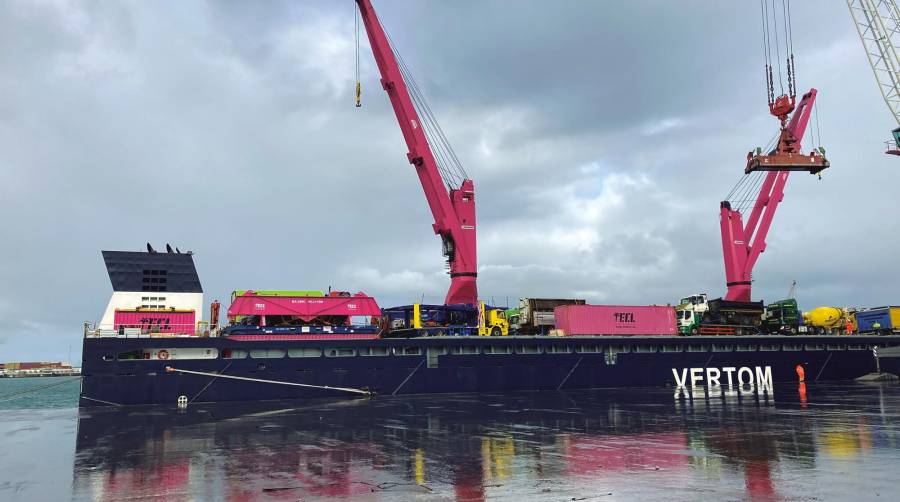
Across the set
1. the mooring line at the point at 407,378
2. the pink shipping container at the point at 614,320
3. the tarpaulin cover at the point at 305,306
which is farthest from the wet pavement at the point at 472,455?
the pink shipping container at the point at 614,320

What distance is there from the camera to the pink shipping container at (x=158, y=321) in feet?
134

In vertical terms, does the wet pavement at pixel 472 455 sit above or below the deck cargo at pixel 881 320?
below

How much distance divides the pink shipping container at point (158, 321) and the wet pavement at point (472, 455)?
11381 mm

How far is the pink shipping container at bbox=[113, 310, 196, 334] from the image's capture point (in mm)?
Result: 40753

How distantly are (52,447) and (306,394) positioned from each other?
21513mm

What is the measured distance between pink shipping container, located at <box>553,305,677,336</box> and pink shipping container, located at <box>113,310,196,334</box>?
95.6 ft

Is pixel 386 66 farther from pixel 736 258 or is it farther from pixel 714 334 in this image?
pixel 736 258

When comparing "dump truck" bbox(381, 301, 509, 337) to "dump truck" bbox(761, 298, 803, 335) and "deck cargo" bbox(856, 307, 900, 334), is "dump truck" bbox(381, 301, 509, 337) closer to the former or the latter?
"dump truck" bbox(761, 298, 803, 335)

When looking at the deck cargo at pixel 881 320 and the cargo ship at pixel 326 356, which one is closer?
the cargo ship at pixel 326 356

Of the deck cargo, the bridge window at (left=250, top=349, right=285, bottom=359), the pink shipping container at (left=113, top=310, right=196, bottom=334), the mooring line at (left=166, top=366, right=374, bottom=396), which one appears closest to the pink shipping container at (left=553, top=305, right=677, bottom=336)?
the mooring line at (left=166, top=366, right=374, bottom=396)

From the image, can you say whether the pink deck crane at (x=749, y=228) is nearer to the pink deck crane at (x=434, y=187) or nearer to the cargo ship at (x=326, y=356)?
the cargo ship at (x=326, y=356)

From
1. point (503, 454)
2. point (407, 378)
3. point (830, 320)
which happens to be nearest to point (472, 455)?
point (503, 454)

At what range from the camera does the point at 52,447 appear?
65.7ft

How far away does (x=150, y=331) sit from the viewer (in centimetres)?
Result: 4088
